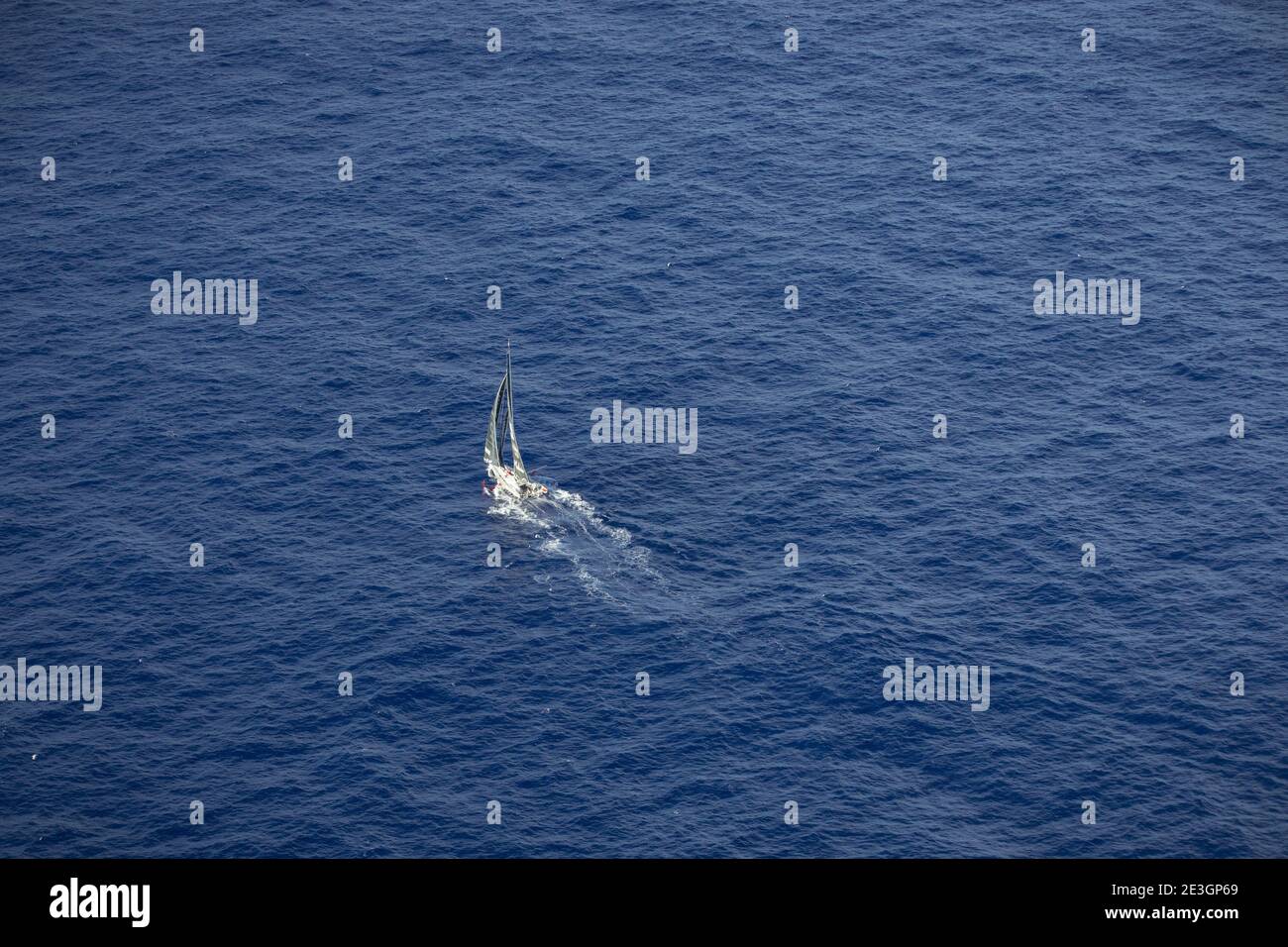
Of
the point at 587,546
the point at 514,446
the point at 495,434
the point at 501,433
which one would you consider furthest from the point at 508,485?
the point at 587,546

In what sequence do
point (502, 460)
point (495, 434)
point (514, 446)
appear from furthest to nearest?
point (502, 460) → point (495, 434) → point (514, 446)

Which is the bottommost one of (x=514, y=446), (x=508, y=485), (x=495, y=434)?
(x=508, y=485)

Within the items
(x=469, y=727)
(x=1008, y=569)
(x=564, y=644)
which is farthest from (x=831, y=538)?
(x=469, y=727)

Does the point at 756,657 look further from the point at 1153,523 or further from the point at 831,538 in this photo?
the point at 1153,523

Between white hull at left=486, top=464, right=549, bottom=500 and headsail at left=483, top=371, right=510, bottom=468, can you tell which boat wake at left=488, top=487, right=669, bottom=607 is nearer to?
white hull at left=486, top=464, right=549, bottom=500

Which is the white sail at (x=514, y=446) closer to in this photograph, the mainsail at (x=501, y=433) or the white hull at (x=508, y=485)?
the mainsail at (x=501, y=433)

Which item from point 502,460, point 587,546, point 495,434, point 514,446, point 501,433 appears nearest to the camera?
point 587,546

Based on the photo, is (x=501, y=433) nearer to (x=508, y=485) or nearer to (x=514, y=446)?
(x=514, y=446)
